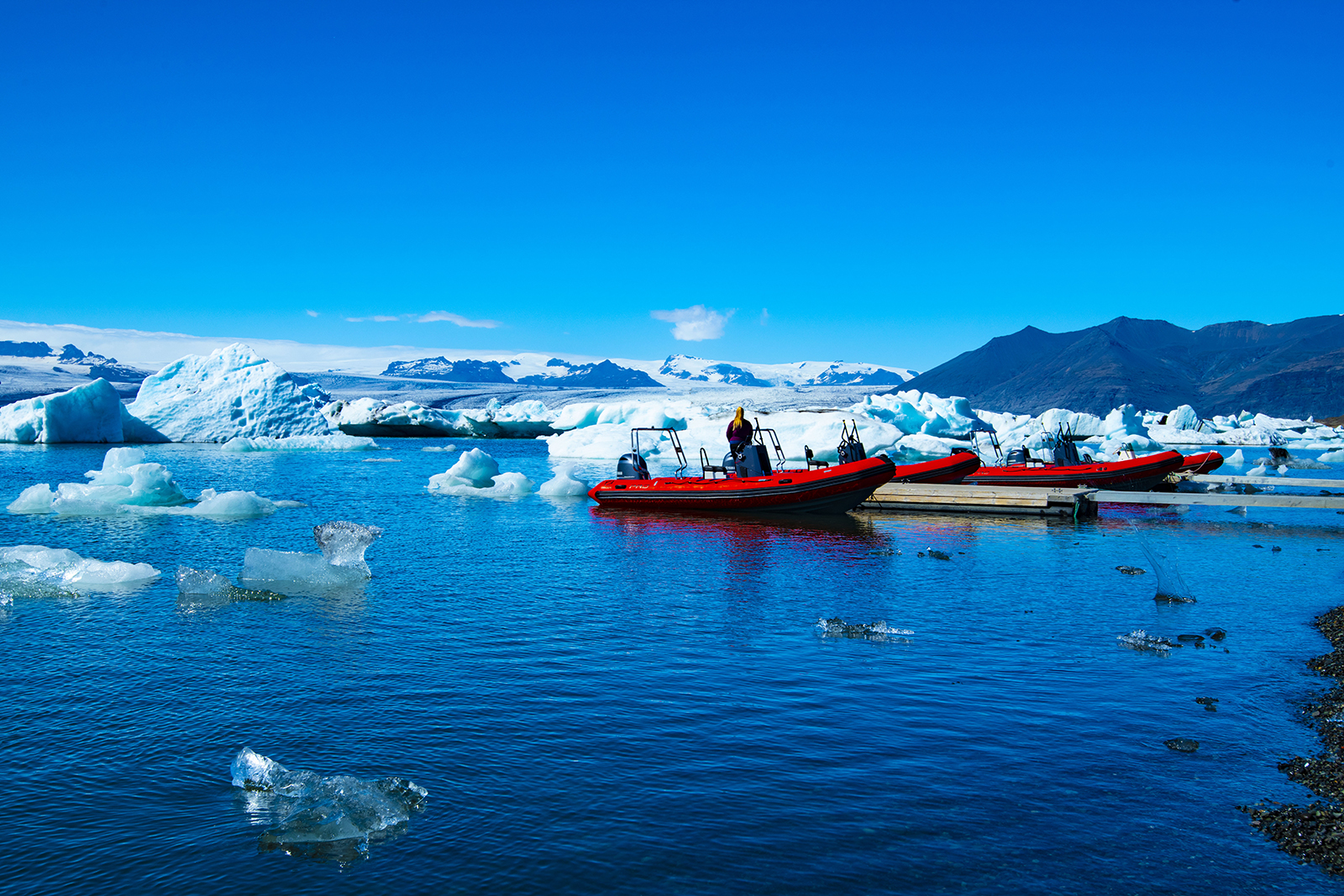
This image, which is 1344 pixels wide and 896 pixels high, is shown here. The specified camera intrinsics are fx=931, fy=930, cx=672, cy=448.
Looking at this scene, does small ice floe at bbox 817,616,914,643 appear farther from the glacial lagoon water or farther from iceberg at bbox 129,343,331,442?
iceberg at bbox 129,343,331,442

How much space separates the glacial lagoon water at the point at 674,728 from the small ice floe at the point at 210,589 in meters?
0.17

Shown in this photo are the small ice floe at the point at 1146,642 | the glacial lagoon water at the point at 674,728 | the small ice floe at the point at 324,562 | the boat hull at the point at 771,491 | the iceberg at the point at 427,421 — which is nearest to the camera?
the glacial lagoon water at the point at 674,728

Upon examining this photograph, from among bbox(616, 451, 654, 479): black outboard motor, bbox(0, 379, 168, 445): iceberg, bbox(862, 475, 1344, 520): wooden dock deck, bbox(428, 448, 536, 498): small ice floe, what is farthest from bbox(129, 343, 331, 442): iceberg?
bbox(862, 475, 1344, 520): wooden dock deck

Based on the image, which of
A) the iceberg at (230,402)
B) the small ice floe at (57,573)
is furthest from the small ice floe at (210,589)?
the iceberg at (230,402)

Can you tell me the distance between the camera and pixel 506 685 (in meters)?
7.40

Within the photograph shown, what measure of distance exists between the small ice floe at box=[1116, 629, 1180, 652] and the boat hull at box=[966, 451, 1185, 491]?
627 inches

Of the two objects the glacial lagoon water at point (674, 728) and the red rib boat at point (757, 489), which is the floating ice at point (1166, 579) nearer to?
the glacial lagoon water at point (674, 728)

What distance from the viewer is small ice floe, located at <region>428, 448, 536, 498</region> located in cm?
2561

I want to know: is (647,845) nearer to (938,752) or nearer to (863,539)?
(938,752)

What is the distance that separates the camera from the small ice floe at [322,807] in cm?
465

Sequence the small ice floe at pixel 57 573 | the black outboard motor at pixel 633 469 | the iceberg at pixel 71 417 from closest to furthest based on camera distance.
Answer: the small ice floe at pixel 57 573
the black outboard motor at pixel 633 469
the iceberg at pixel 71 417

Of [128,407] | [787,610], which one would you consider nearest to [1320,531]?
[787,610]

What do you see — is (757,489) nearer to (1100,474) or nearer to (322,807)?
(1100,474)

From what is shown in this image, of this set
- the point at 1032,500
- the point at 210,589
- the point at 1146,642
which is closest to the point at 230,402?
the point at 1032,500
